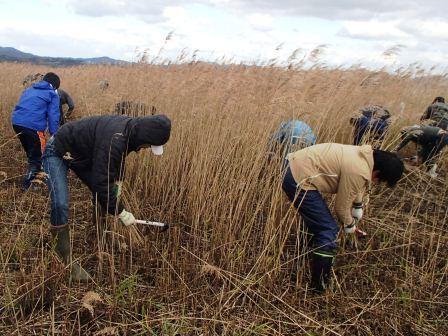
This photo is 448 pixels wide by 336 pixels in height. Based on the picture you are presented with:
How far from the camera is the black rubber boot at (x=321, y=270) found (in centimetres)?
263

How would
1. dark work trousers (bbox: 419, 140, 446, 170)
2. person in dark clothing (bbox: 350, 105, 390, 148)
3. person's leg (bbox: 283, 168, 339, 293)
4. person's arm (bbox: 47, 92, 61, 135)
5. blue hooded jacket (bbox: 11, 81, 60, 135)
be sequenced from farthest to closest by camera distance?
dark work trousers (bbox: 419, 140, 446, 170), person's arm (bbox: 47, 92, 61, 135), blue hooded jacket (bbox: 11, 81, 60, 135), person in dark clothing (bbox: 350, 105, 390, 148), person's leg (bbox: 283, 168, 339, 293)

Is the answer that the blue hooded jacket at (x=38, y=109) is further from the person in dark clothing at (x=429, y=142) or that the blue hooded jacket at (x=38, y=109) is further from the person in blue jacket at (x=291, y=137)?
the person in dark clothing at (x=429, y=142)

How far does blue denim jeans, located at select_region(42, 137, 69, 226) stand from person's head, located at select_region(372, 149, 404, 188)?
7.50ft

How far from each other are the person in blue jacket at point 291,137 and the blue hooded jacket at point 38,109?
289 centimetres

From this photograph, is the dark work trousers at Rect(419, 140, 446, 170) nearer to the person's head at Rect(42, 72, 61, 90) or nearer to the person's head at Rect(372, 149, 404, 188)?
the person's head at Rect(372, 149, 404, 188)

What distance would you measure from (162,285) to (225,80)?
2275mm

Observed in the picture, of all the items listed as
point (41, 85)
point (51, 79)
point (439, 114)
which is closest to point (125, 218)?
Result: point (41, 85)

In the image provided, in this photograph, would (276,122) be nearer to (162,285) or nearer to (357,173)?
(357,173)

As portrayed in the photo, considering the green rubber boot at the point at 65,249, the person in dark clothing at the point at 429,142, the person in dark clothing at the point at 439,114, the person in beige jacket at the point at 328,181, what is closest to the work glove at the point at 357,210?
the person in beige jacket at the point at 328,181

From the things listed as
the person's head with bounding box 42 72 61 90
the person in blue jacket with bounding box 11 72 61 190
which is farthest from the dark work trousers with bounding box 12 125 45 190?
the person's head with bounding box 42 72 61 90

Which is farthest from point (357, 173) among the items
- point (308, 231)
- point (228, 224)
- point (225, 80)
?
point (225, 80)

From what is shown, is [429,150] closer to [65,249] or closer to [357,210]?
[357,210]

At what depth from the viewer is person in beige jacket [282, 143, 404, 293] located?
8.21ft

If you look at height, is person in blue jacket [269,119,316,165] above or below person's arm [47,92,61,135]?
above
